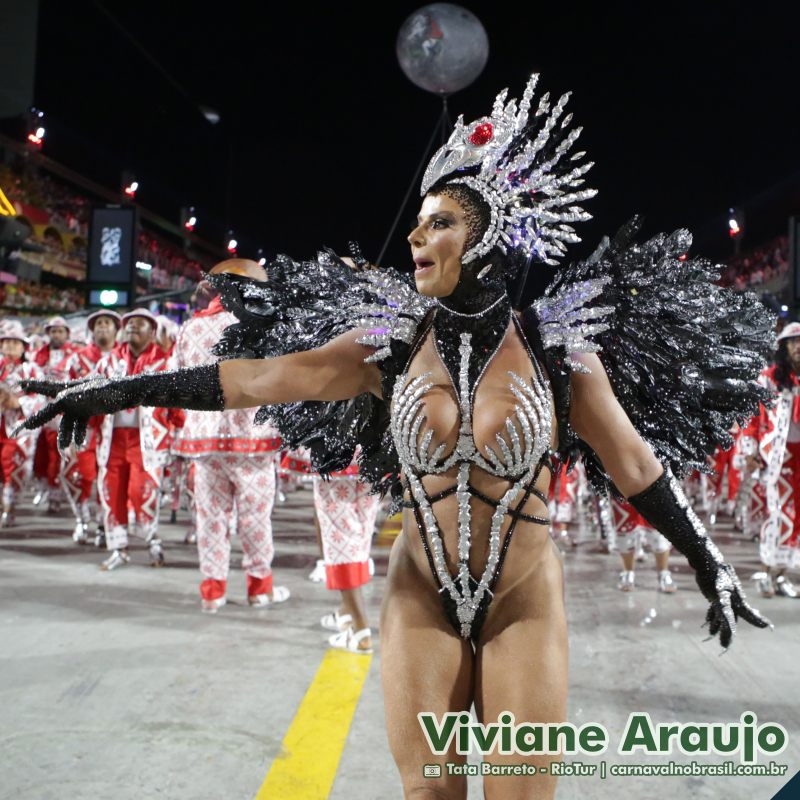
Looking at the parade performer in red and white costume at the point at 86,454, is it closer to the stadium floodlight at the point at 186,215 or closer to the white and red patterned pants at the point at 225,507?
the white and red patterned pants at the point at 225,507

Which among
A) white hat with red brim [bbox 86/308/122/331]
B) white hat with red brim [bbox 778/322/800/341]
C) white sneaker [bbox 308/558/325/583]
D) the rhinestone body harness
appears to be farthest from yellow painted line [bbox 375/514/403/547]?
the rhinestone body harness

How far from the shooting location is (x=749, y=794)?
313cm

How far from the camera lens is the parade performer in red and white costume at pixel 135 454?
23.1 ft

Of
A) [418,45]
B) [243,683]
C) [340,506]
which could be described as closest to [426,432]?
[243,683]

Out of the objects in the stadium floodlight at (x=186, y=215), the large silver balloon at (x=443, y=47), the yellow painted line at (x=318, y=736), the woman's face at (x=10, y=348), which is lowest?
the yellow painted line at (x=318, y=736)

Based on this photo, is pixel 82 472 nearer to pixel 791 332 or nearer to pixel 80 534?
pixel 80 534

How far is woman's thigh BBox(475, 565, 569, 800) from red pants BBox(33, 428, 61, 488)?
8.51 metres

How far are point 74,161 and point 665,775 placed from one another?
122ft

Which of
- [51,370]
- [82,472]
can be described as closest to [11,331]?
[51,370]

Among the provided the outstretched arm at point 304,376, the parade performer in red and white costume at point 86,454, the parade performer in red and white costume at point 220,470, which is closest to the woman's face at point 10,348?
the parade performer in red and white costume at point 86,454

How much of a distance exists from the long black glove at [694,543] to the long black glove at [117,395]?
1.16m

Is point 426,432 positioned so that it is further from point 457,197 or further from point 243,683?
point 243,683

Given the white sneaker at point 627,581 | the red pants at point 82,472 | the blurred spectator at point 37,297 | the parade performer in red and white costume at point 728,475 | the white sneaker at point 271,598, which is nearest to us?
the white sneaker at point 271,598

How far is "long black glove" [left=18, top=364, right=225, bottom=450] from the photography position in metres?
2.20
